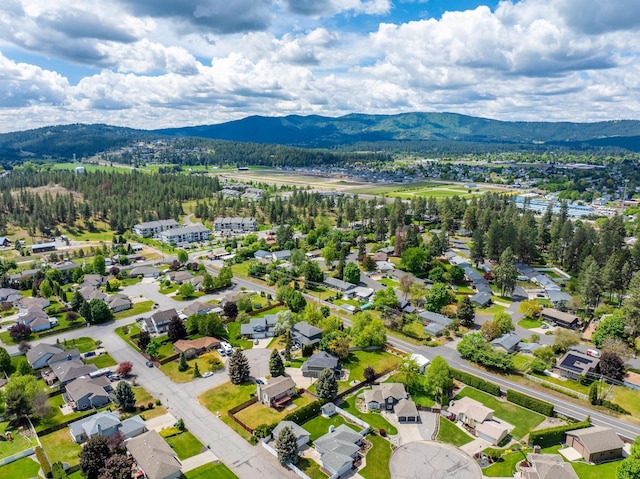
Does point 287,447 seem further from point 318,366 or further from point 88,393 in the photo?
point 88,393

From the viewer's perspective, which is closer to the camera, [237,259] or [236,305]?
[236,305]

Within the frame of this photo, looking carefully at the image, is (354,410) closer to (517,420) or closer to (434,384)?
(434,384)

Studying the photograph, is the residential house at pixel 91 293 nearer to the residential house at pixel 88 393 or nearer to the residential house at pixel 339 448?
the residential house at pixel 88 393

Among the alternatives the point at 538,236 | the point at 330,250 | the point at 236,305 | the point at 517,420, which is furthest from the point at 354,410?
the point at 538,236

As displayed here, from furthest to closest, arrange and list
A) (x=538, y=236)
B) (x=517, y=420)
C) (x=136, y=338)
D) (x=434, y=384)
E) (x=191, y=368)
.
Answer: (x=538, y=236)
(x=136, y=338)
(x=191, y=368)
(x=434, y=384)
(x=517, y=420)

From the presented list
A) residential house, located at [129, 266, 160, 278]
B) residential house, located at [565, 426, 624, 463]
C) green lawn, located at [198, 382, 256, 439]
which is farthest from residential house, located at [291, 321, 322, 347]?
residential house, located at [129, 266, 160, 278]

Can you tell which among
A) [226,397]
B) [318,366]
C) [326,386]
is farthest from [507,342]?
[226,397]

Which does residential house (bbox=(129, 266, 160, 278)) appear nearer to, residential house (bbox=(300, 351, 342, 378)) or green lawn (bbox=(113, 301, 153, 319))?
green lawn (bbox=(113, 301, 153, 319))
